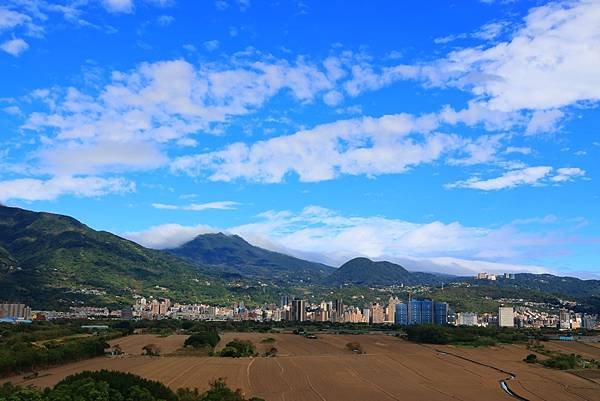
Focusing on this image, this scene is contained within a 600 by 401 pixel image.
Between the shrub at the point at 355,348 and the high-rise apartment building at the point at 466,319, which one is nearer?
the shrub at the point at 355,348

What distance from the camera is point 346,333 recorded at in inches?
5773

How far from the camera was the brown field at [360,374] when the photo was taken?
54469mm

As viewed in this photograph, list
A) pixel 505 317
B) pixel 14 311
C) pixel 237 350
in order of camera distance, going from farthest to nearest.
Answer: pixel 505 317
pixel 14 311
pixel 237 350

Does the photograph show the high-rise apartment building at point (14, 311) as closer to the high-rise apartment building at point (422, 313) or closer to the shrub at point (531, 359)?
the high-rise apartment building at point (422, 313)

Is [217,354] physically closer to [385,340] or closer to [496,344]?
[385,340]

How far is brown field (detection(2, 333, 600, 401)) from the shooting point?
54.5 m

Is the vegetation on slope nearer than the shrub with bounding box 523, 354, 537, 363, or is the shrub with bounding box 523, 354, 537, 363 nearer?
the vegetation on slope

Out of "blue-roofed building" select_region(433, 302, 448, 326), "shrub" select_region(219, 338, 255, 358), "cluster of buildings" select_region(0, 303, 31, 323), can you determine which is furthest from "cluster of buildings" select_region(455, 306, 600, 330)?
"cluster of buildings" select_region(0, 303, 31, 323)

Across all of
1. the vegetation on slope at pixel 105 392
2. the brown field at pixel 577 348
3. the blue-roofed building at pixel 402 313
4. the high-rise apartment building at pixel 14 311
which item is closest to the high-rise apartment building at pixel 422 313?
the blue-roofed building at pixel 402 313

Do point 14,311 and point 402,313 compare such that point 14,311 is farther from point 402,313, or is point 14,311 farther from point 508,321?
point 508,321

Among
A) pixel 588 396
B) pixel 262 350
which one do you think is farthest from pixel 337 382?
pixel 262 350

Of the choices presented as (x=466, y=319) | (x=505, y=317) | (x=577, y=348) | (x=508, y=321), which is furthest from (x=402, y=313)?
(x=577, y=348)

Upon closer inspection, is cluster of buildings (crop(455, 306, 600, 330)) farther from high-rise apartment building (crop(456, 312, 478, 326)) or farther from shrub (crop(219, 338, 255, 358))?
shrub (crop(219, 338, 255, 358))

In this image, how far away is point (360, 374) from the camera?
68.9 metres
